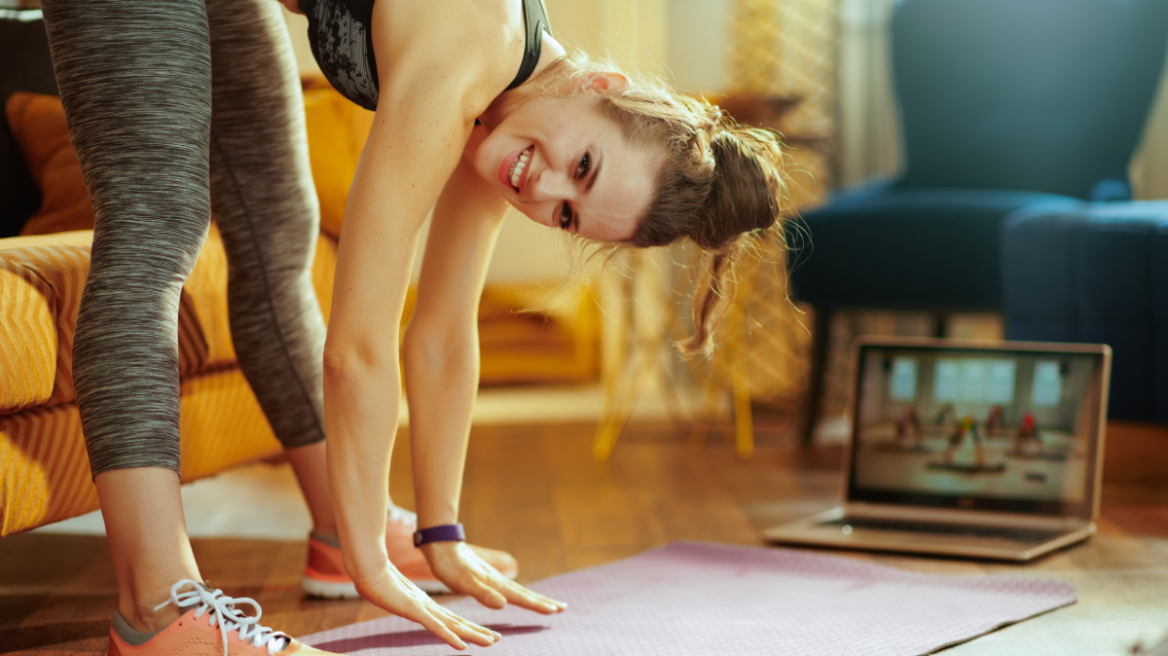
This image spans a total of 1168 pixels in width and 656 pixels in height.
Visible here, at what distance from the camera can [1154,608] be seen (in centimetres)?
114

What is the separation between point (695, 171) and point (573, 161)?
0.12m

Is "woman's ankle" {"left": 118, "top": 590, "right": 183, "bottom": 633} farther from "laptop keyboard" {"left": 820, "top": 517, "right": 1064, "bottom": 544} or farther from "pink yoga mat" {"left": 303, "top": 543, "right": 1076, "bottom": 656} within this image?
"laptop keyboard" {"left": 820, "top": 517, "right": 1064, "bottom": 544}

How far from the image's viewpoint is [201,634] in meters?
0.84

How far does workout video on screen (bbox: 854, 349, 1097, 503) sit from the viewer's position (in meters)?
1.49

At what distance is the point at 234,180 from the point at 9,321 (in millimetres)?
286

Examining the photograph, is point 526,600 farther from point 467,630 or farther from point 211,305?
point 211,305

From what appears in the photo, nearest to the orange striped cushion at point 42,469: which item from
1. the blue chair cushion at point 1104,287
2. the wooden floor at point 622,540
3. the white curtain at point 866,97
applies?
the wooden floor at point 622,540

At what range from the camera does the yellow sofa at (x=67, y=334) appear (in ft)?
3.26

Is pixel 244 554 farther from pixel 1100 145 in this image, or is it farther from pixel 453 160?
pixel 1100 145

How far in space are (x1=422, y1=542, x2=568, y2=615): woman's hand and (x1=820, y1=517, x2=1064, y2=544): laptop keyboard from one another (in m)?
0.61

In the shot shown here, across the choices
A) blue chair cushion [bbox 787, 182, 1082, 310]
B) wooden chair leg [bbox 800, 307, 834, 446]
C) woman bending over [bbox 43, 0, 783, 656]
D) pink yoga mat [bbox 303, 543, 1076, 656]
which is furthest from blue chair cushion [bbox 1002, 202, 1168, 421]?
woman bending over [bbox 43, 0, 783, 656]

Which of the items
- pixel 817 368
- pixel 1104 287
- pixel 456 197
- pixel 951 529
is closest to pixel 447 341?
pixel 456 197

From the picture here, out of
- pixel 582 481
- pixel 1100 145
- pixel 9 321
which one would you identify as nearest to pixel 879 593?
pixel 582 481

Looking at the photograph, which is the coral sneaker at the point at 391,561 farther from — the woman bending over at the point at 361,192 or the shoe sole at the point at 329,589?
the woman bending over at the point at 361,192
